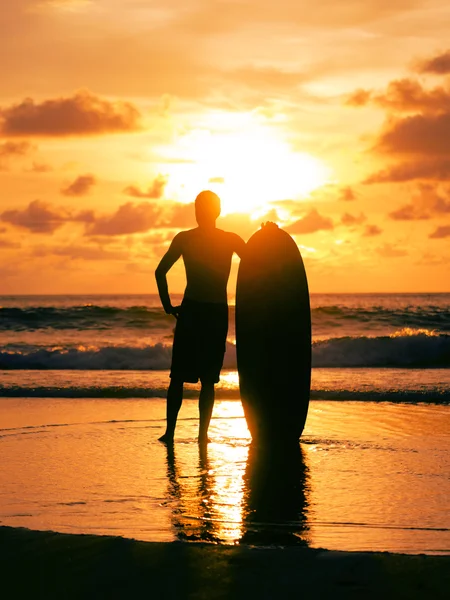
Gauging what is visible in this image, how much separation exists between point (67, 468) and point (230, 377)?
366 inches

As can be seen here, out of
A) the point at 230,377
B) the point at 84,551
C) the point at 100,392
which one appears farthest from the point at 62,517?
the point at 230,377

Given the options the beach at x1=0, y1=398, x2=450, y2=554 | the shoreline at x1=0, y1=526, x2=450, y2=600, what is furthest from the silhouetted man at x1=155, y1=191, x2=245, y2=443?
the shoreline at x1=0, y1=526, x2=450, y2=600

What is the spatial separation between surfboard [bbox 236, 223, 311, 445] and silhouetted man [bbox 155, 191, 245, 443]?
0.81ft

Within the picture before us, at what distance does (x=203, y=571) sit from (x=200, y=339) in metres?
3.74

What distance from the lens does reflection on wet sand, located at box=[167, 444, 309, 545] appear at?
4.19 meters

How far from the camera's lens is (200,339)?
711 centimetres

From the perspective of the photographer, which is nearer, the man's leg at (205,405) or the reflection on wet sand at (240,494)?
the reflection on wet sand at (240,494)

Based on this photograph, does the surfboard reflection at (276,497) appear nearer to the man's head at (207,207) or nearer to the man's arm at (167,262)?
the man's arm at (167,262)

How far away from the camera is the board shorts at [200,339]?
7.11 metres

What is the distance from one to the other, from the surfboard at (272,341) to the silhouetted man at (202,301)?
0.25 m

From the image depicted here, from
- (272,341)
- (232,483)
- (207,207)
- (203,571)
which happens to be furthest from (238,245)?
(203,571)

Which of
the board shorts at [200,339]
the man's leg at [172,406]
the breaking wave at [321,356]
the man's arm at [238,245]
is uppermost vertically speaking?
the man's arm at [238,245]

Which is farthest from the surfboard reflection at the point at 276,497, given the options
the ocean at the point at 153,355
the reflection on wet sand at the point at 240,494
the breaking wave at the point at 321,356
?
the breaking wave at the point at 321,356

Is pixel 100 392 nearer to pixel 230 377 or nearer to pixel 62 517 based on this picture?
pixel 230 377
